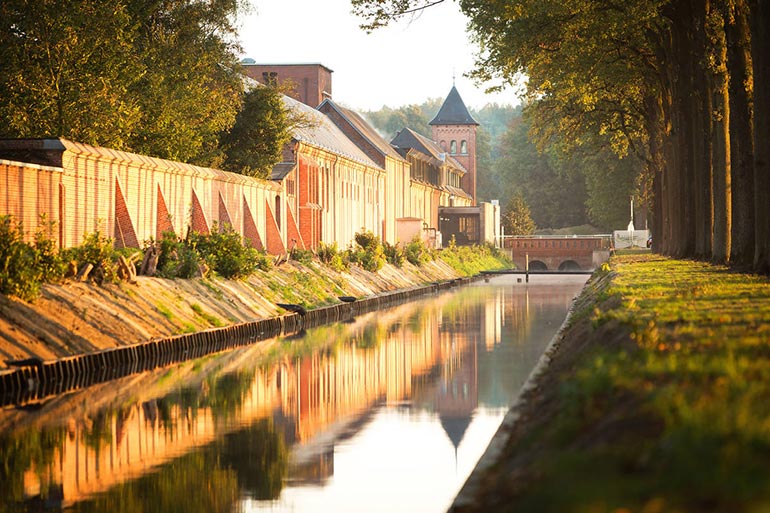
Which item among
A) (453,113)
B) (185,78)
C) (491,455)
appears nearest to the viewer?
(491,455)

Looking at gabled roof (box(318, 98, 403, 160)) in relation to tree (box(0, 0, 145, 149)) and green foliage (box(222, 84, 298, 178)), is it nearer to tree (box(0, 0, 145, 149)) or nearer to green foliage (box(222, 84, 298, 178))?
green foliage (box(222, 84, 298, 178))

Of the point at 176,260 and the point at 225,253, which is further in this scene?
the point at 225,253

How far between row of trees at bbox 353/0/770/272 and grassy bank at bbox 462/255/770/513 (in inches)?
604

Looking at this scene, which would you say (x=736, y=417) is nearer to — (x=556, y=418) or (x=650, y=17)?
(x=556, y=418)

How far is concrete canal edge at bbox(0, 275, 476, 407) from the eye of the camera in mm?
18641

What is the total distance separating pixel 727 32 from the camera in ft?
104

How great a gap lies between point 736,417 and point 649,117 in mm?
49078

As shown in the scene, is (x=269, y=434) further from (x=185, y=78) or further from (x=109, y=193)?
(x=185, y=78)

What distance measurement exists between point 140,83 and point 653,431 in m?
40.5

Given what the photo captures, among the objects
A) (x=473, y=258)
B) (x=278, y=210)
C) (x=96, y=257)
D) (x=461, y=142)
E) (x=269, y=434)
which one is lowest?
(x=269, y=434)

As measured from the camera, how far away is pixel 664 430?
7.38 m

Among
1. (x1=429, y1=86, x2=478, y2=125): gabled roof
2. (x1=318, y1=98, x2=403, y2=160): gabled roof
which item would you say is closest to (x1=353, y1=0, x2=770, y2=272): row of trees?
(x1=318, y1=98, x2=403, y2=160): gabled roof

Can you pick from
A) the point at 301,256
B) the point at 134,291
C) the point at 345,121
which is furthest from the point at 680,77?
the point at 345,121

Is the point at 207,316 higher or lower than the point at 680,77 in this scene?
lower
